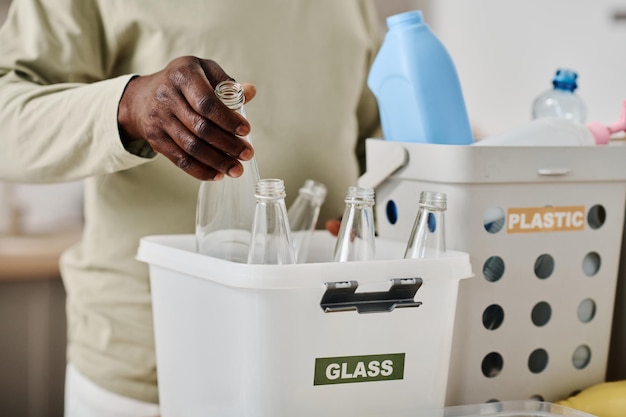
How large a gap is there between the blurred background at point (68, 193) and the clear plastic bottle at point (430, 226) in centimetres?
74

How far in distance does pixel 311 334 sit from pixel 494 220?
0.78ft

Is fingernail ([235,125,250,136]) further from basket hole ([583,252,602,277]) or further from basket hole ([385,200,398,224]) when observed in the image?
basket hole ([583,252,602,277])

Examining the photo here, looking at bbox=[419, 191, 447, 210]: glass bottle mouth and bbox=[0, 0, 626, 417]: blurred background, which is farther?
bbox=[0, 0, 626, 417]: blurred background

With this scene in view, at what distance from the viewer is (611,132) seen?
2.83 feet

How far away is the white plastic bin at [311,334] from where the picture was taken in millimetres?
619

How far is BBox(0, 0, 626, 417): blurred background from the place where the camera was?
59.1 inches

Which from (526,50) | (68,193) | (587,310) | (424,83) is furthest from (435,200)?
(68,193)

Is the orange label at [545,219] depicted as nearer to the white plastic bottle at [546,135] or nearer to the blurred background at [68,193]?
the white plastic bottle at [546,135]

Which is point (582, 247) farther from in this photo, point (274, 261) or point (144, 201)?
point (144, 201)

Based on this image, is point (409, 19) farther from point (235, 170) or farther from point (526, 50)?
point (526, 50)

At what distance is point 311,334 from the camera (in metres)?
0.63

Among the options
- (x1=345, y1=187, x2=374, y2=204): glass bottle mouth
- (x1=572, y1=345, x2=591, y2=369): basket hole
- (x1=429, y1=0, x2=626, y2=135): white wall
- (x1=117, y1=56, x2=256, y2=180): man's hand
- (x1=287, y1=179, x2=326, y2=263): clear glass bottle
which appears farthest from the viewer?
(x1=429, y1=0, x2=626, y2=135): white wall

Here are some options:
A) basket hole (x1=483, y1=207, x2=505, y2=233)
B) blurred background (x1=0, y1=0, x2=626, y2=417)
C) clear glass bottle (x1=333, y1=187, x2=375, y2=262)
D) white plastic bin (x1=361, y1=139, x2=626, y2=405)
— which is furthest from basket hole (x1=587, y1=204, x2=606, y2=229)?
blurred background (x1=0, y1=0, x2=626, y2=417)

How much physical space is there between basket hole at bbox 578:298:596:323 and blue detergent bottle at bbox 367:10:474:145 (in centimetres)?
22
